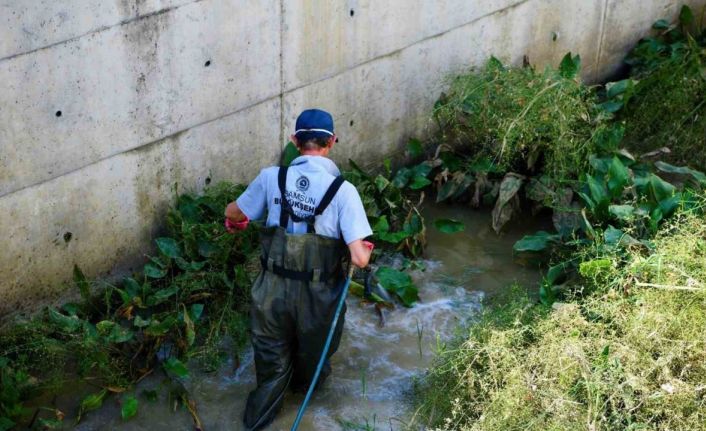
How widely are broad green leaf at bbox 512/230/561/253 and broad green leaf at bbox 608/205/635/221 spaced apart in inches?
16.0

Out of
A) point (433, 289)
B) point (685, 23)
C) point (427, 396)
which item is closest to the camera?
point (427, 396)

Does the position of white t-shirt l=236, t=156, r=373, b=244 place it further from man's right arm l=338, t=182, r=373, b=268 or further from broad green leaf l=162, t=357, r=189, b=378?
broad green leaf l=162, t=357, r=189, b=378

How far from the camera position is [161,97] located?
5.65m

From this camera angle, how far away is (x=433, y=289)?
629cm

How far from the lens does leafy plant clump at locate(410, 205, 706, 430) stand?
4805 mm

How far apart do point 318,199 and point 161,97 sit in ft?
4.48

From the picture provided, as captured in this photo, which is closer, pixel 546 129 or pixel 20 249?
pixel 20 249

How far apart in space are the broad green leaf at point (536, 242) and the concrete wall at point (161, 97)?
126 cm

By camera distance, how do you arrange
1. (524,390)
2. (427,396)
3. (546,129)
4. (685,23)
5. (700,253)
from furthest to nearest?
1. (685,23)
2. (546,129)
3. (700,253)
4. (427,396)
5. (524,390)

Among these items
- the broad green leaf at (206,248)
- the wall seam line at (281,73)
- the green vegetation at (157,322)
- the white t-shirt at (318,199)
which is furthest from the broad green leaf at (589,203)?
the broad green leaf at (206,248)

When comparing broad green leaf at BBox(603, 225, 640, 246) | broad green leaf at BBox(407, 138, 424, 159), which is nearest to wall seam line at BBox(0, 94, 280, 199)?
broad green leaf at BBox(407, 138, 424, 159)

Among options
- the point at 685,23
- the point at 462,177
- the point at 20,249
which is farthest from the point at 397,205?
the point at 685,23

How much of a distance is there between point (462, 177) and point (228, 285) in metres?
2.01

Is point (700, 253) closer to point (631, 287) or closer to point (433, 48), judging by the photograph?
point (631, 287)
